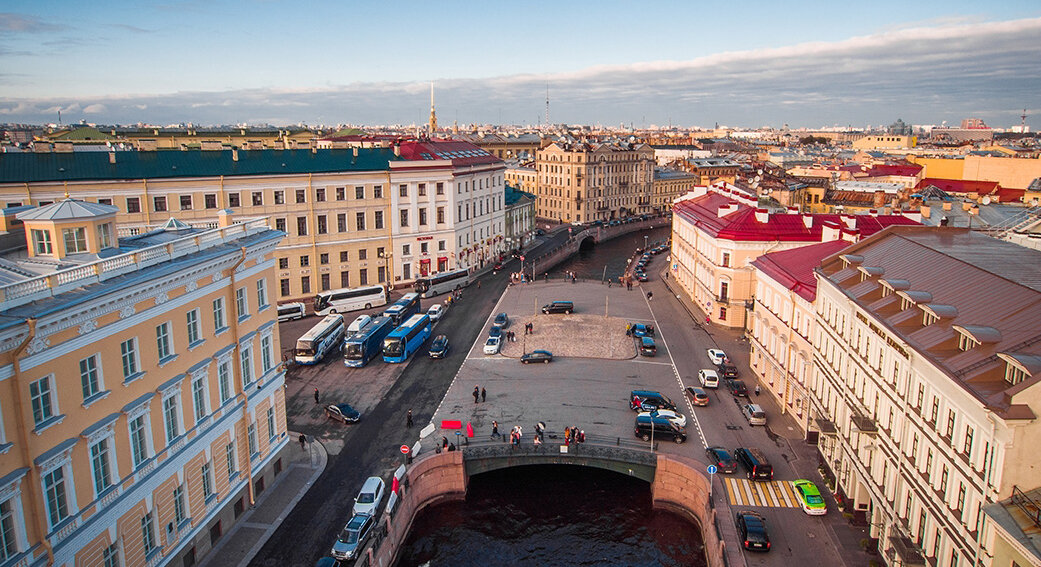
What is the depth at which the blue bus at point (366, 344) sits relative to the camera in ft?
176

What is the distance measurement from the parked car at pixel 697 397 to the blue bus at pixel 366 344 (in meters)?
24.2

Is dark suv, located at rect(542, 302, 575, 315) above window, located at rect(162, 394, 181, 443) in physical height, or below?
below

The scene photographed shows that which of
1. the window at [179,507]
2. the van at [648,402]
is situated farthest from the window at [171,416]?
the van at [648,402]

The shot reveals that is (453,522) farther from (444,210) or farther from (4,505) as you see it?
(444,210)

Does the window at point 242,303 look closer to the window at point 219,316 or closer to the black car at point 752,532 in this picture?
the window at point 219,316

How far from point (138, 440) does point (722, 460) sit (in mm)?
28121

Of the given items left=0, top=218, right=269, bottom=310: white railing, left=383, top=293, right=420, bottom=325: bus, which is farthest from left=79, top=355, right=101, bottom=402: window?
left=383, top=293, right=420, bottom=325: bus

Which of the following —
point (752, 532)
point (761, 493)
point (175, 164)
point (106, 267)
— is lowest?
point (761, 493)

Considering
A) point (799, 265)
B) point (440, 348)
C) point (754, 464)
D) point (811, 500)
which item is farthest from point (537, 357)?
point (811, 500)

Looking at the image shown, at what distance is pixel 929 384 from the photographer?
27.2 m

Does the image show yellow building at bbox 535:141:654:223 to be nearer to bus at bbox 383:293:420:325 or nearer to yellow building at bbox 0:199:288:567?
bus at bbox 383:293:420:325

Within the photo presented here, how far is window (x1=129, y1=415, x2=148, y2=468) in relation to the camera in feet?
83.7

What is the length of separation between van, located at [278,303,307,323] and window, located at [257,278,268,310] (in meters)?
30.2

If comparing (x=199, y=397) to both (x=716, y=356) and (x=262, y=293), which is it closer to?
(x=262, y=293)
